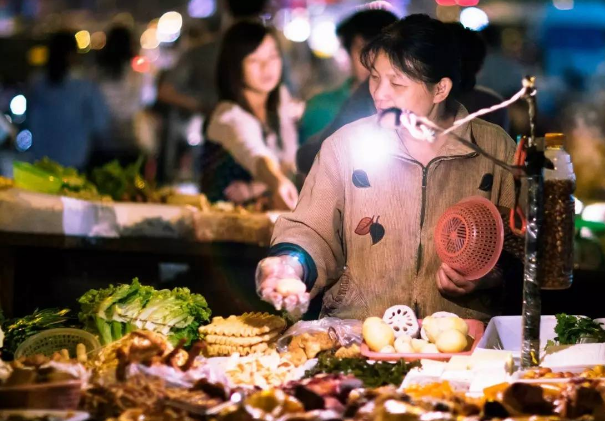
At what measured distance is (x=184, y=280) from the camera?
20.3 ft

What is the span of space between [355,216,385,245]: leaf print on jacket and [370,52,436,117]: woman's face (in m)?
0.43

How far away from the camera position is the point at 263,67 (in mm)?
6871

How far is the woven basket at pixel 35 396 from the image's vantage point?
261cm

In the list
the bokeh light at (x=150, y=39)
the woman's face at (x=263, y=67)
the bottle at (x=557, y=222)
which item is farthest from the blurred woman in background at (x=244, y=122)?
the bokeh light at (x=150, y=39)

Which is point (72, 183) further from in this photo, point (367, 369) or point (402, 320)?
Answer: point (367, 369)

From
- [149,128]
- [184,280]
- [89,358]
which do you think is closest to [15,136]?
[149,128]

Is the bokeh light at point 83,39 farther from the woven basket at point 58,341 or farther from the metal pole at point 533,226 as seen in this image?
the metal pole at point 533,226

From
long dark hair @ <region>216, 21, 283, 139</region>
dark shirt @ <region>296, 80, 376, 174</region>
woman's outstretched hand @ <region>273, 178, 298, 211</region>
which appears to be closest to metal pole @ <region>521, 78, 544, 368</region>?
dark shirt @ <region>296, 80, 376, 174</region>

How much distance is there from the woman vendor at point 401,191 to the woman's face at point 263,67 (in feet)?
10.7

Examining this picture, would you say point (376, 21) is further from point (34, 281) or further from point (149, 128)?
point (149, 128)

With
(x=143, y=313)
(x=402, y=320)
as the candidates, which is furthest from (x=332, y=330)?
(x=143, y=313)

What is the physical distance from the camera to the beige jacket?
363 centimetres

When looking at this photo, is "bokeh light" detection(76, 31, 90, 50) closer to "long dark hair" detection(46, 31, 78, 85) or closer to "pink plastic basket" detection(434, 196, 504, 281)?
"long dark hair" detection(46, 31, 78, 85)

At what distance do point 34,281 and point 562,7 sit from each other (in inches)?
343
